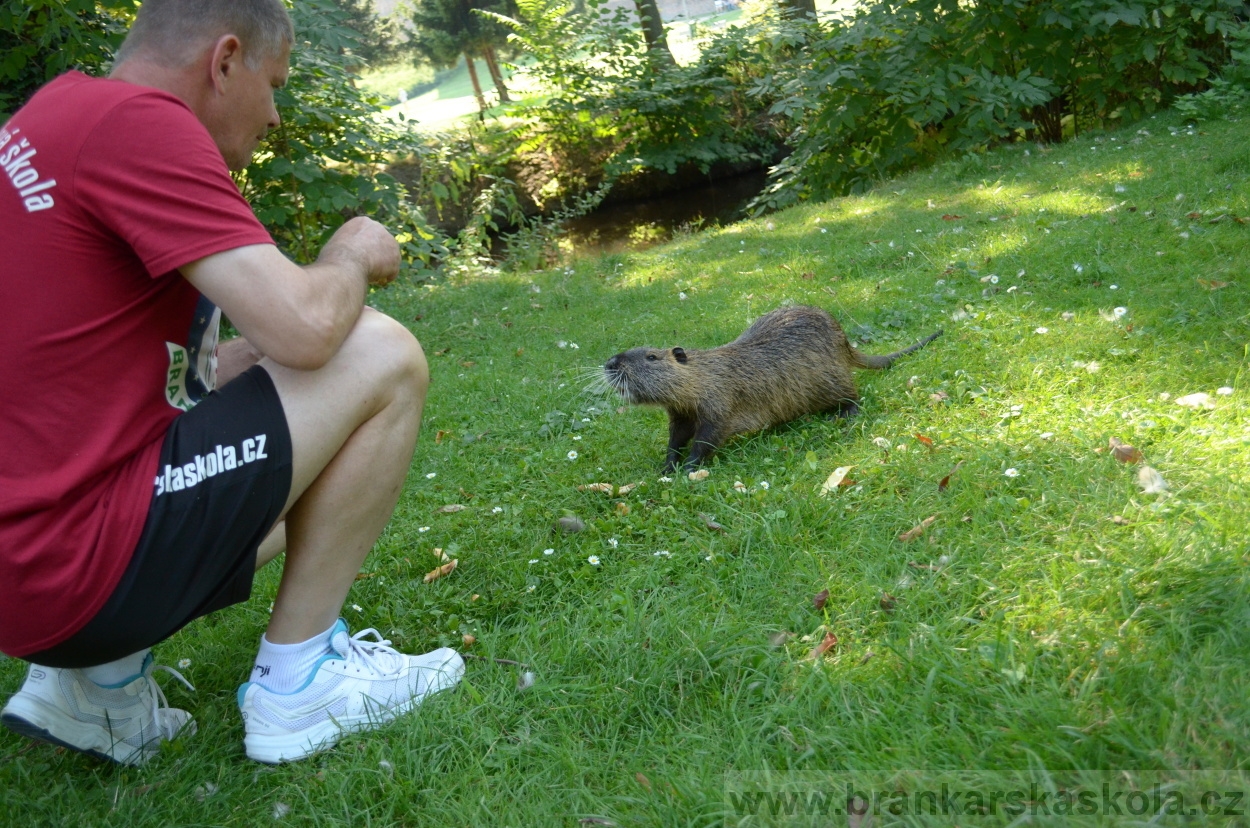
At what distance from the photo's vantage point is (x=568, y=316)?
240 inches

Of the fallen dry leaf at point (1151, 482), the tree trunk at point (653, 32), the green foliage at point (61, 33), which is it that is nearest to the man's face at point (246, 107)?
the fallen dry leaf at point (1151, 482)

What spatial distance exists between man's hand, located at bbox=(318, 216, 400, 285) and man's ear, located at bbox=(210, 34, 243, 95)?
40 centimetres

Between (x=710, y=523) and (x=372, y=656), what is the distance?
3.64 ft

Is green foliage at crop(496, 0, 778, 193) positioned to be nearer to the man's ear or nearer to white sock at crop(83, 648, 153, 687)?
the man's ear

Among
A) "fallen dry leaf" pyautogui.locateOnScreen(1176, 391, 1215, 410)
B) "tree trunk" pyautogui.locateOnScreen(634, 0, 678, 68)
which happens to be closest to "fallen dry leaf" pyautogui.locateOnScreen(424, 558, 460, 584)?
"fallen dry leaf" pyautogui.locateOnScreen(1176, 391, 1215, 410)

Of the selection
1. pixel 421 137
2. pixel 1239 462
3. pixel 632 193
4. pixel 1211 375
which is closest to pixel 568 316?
pixel 421 137

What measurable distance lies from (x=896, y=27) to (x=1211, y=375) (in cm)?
645

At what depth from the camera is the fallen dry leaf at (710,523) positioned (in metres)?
2.75

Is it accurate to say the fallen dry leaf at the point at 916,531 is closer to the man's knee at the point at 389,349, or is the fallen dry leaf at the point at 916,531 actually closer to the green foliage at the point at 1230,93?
the man's knee at the point at 389,349

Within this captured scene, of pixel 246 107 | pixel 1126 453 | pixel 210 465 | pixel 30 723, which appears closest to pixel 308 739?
pixel 30 723

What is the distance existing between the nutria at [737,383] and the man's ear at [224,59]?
6.02 feet

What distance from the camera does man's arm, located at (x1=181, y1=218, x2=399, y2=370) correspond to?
1712 mm

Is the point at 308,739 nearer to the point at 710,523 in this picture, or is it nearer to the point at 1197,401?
the point at 710,523

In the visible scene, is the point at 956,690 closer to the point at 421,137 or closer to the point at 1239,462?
the point at 1239,462
